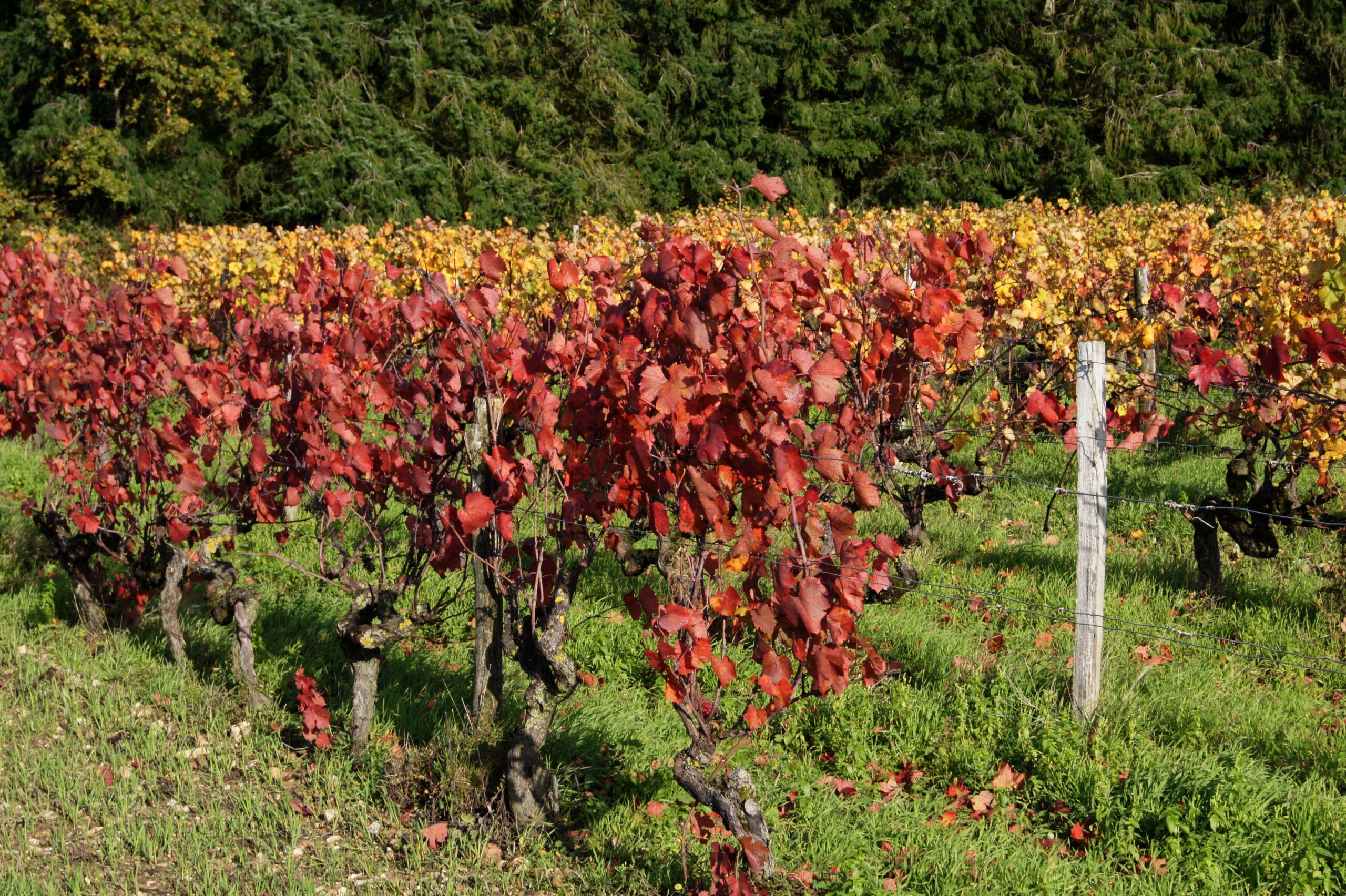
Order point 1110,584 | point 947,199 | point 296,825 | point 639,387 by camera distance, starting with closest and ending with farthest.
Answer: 1. point 639,387
2. point 296,825
3. point 1110,584
4. point 947,199

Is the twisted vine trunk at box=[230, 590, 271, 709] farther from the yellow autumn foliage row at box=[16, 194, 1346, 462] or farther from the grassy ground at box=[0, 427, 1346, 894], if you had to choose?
the yellow autumn foliage row at box=[16, 194, 1346, 462]

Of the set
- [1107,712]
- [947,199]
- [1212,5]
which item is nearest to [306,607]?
[1107,712]

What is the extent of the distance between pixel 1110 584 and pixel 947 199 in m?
21.6

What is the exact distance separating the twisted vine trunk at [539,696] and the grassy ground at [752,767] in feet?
0.34

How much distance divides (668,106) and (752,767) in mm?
24909

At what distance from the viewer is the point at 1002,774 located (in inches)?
134

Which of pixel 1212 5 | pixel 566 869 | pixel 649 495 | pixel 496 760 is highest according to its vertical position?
pixel 1212 5

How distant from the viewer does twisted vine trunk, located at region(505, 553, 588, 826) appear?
9.87 ft

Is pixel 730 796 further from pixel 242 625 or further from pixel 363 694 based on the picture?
pixel 242 625

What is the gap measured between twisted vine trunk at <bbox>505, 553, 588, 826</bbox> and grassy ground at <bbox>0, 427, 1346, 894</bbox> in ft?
0.34

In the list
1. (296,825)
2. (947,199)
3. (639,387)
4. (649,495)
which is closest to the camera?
(639,387)

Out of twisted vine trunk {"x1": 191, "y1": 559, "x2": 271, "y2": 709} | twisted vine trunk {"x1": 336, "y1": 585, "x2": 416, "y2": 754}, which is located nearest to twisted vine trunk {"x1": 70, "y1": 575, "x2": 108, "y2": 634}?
twisted vine trunk {"x1": 191, "y1": 559, "x2": 271, "y2": 709}

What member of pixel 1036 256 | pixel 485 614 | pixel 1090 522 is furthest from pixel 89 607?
pixel 1036 256

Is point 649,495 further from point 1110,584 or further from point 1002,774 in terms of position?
point 1110,584
